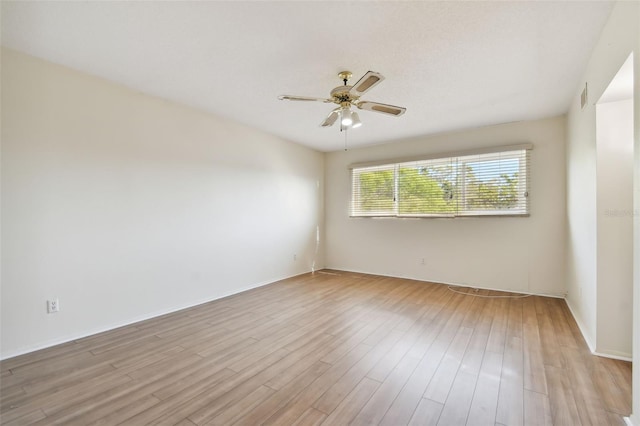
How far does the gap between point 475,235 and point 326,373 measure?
348cm

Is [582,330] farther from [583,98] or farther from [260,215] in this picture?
[260,215]

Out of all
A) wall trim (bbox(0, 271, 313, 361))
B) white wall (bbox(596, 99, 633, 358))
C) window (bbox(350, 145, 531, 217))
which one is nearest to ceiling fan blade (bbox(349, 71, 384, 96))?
white wall (bbox(596, 99, 633, 358))

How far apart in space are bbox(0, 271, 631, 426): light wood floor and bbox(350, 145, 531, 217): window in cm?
167

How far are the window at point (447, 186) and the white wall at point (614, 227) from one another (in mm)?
1854

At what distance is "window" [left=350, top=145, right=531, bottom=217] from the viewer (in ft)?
13.7

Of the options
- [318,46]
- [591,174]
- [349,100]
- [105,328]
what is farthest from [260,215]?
[591,174]

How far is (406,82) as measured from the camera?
2.85 meters

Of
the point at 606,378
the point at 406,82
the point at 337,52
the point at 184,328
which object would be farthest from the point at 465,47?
the point at 184,328

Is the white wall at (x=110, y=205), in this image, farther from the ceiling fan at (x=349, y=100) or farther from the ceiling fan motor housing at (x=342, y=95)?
the ceiling fan motor housing at (x=342, y=95)

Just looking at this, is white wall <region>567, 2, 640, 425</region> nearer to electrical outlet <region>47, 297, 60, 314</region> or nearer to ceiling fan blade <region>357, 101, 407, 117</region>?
ceiling fan blade <region>357, 101, 407, 117</region>

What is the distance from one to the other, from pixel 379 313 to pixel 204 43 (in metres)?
3.22

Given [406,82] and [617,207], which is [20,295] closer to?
[406,82]

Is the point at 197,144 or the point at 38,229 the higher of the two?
the point at 197,144

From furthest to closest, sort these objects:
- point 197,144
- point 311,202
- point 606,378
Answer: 1. point 311,202
2. point 197,144
3. point 606,378
